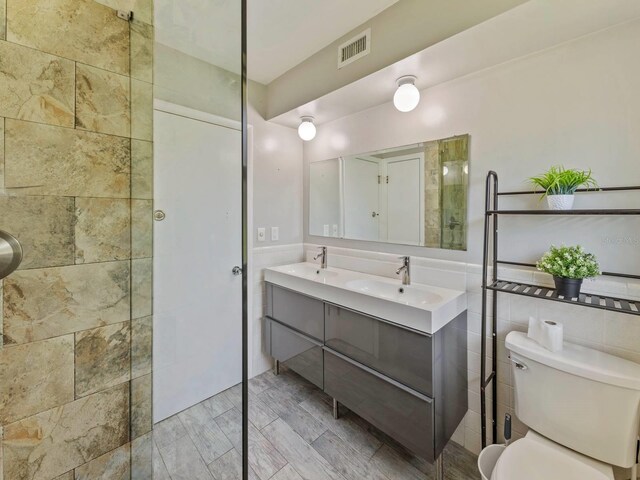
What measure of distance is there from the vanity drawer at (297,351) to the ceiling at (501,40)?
1.71 metres

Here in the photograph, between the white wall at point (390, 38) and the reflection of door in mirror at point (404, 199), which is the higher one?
the white wall at point (390, 38)

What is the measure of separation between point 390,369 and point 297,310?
2.61ft

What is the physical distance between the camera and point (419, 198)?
5.98 feet

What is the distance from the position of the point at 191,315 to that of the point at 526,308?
70.9 inches

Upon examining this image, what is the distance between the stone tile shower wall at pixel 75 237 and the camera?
833mm

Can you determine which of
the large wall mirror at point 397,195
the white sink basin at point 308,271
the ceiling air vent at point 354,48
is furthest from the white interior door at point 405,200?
the ceiling air vent at point 354,48

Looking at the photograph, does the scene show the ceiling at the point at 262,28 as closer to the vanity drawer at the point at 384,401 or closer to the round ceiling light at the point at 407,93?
the round ceiling light at the point at 407,93

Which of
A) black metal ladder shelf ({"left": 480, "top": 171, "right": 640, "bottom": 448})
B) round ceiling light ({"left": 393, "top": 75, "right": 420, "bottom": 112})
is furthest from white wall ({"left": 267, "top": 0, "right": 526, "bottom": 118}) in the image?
black metal ladder shelf ({"left": 480, "top": 171, "right": 640, "bottom": 448})

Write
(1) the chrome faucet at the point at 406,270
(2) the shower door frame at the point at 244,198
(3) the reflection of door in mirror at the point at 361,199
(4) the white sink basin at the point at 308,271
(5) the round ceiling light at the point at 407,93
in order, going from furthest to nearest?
1. (4) the white sink basin at the point at 308,271
2. (3) the reflection of door in mirror at the point at 361,199
3. (1) the chrome faucet at the point at 406,270
4. (5) the round ceiling light at the point at 407,93
5. (2) the shower door frame at the point at 244,198

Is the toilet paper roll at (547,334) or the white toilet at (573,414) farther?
the toilet paper roll at (547,334)

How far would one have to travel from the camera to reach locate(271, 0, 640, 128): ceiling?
1.05 meters

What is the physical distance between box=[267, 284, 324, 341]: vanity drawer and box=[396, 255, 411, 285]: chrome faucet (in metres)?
0.57

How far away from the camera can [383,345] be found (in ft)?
4.81

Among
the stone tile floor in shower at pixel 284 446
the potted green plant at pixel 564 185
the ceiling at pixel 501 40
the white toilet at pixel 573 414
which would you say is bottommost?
the stone tile floor in shower at pixel 284 446
